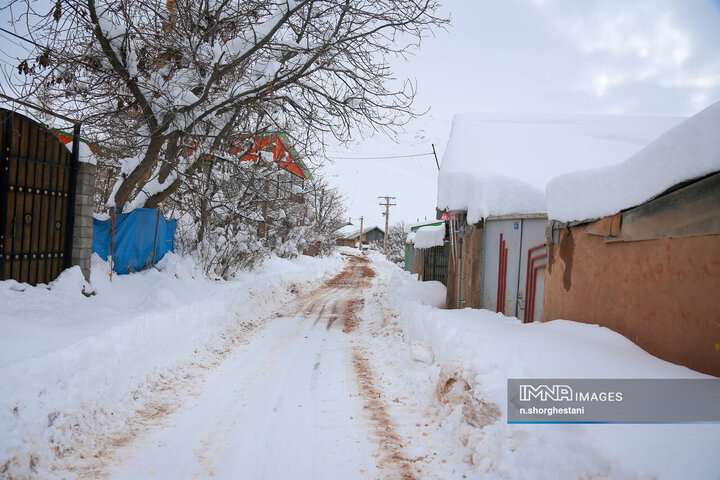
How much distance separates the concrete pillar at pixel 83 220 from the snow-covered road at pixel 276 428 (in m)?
3.31

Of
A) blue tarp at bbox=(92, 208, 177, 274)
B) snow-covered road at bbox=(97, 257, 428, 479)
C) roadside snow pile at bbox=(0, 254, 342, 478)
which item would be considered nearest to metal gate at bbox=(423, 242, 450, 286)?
roadside snow pile at bbox=(0, 254, 342, 478)

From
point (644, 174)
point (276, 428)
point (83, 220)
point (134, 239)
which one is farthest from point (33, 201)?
point (644, 174)

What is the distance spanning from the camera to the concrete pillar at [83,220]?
7.60 metres

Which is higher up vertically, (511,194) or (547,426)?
(511,194)

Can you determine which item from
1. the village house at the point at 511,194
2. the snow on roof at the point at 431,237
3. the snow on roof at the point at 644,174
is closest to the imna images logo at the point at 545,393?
the snow on roof at the point at 644,174

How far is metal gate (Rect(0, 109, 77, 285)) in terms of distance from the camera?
6309 millimetres

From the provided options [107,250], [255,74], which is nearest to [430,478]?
[255,74]

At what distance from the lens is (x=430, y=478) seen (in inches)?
146

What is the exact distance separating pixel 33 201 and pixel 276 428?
5714 mm

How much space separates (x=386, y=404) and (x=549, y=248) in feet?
11.4

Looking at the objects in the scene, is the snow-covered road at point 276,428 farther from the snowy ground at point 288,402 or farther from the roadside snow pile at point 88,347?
the roadside snow pile at point 88,347

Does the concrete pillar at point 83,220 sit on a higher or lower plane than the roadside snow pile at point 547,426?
higher

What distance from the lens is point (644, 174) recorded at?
4180mm

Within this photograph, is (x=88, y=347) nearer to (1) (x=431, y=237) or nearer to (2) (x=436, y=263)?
(1) (x=431, y=237)
